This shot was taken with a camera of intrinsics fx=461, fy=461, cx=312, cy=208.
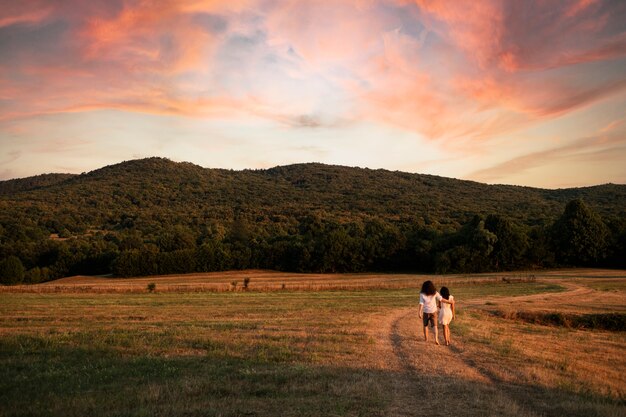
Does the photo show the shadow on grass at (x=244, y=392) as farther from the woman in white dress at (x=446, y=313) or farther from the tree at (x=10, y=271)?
the tree at (x=10, y=271)

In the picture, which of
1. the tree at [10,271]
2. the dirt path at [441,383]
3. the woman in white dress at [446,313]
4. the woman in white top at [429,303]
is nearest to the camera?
the dirt path at [441,383]

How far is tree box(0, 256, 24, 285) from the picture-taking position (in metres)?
87.2

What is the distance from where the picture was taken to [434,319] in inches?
805

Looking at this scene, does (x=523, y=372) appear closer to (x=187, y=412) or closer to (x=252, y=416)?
(x=252, y=416)

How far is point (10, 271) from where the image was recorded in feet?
289

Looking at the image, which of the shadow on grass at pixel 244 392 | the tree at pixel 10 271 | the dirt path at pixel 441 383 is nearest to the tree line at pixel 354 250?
the tree at pixel 10 271

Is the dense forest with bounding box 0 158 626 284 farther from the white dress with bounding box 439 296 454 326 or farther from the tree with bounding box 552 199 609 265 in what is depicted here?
the white dress with bounding box 439 296 454 326

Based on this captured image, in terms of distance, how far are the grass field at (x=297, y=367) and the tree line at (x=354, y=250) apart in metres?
61.7

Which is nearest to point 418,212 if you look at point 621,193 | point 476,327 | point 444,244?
point 444,244

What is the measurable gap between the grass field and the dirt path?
0.05 m

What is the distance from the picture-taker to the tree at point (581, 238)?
89750 millimetres

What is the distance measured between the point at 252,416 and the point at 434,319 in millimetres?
12234

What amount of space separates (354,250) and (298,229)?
30264mm

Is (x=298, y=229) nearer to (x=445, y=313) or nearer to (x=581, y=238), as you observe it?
(x=581, y=238)
